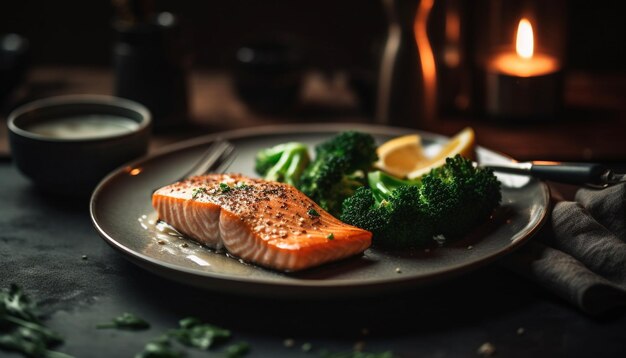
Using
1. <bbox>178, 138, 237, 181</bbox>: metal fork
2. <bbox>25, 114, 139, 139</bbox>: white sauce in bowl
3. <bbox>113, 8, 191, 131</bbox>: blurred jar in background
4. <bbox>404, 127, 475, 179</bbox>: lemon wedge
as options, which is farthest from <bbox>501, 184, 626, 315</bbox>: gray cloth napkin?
<bbox>113, 8, 191, 131</bbox>: blurred jar in background

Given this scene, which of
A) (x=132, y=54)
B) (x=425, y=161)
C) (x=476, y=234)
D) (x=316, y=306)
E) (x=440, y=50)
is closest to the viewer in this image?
(x=316, y=306)

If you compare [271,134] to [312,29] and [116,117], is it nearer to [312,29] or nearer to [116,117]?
[116,117]

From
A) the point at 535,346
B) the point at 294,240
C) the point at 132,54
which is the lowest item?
the point at 535,346

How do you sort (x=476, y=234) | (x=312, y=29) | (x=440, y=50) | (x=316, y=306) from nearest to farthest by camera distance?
(x=316, y=306), (x=476, y=234), (x=440, y=50), (x=312, y=29)

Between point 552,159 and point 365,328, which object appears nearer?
point 365,328

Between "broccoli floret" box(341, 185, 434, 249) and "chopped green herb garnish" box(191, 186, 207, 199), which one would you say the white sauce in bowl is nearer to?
"chopped green herb garnish" box(191, 186, 207, 199)

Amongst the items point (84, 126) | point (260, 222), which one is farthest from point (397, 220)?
point (84, 126)

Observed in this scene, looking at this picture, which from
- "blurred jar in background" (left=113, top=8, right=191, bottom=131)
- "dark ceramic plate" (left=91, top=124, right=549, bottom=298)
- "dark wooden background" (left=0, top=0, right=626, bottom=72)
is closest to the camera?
"dark ceramic plate" (left=91, top=124, right=549, bottom=298)

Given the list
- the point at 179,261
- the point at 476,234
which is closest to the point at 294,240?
the point at 179,261
